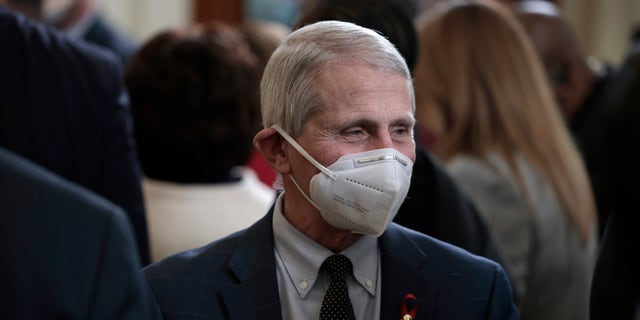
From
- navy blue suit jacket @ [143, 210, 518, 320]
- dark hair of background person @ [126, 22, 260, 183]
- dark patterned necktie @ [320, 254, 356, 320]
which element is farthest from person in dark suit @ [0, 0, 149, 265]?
dark patterned necktie @ [320, 254, 356, 320]

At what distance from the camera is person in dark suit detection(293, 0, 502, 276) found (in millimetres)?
2627

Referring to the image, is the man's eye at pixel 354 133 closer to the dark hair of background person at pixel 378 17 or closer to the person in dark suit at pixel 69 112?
the dark hair of background person at pixel 378 17

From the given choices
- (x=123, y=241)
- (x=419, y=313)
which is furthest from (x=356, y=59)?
(x=123, y=241)

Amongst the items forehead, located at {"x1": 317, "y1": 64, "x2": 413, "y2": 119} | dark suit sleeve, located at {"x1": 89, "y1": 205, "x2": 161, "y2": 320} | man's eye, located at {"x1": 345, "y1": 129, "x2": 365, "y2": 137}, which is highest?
dark suit sleeve, located at {"x1": 89, "y1": 205, "x2": 161, "y2": 320}

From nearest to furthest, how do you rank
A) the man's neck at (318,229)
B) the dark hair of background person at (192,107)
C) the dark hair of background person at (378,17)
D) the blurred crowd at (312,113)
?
the man's neck at (318,229), the dark hair of background person at (378,17), the blurred crowd at (312,113), the dark hair of background person at (192,107)

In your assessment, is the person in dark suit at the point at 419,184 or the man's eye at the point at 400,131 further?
the person in dark suit at the point at 419,184

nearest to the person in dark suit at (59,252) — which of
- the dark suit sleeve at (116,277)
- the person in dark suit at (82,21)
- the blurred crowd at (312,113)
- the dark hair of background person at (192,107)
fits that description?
the dark suit sleeve at (116,277)

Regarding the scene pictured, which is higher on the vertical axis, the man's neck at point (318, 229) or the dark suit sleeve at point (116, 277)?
the dark suit sleeve at point (116, 277)

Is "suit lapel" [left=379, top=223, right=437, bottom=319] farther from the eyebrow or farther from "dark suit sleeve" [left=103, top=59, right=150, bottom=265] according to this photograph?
"dark suit sleeve" [left=103, top=59, right=150, bottom=265]

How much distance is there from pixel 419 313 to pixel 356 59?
49 cm

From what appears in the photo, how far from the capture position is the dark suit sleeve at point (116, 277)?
1434 mm

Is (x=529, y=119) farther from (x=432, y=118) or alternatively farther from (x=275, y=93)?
(x=275, y=93)

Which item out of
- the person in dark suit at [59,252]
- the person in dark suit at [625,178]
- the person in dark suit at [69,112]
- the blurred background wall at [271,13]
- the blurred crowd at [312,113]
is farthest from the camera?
the blurred background wall at [271,13]

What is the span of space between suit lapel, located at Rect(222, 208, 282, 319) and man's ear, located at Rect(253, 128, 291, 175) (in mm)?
128
